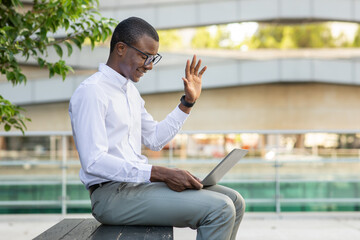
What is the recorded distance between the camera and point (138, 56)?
91.7 inches

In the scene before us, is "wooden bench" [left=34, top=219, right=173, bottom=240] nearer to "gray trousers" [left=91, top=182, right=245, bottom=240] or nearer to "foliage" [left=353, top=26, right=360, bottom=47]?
"gray trousers" [left=91, top=182, right=245, bottom=240]

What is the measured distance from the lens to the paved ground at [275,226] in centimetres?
496

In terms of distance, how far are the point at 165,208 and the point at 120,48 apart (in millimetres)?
792

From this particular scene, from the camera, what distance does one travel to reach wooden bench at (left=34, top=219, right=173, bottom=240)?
6.91 feet

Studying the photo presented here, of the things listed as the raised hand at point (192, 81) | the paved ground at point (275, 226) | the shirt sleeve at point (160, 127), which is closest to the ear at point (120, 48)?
the raised hand at point (192, 81)

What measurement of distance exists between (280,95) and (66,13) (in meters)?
15.0

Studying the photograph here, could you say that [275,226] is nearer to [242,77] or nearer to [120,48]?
[120,48]

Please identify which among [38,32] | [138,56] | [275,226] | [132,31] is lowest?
[275,226]

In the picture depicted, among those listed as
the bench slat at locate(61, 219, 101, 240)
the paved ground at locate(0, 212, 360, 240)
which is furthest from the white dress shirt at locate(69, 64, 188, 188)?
the paved ground at locate(0, 212, 360, 240)

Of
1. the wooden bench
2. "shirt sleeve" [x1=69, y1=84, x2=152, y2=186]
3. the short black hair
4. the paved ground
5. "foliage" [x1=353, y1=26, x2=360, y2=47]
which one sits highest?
"foliage" [x1=353, y1=26, x2=360, y2=47]

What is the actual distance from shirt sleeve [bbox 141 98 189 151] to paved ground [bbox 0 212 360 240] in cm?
221

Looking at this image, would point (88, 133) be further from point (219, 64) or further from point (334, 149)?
point (334, 149)

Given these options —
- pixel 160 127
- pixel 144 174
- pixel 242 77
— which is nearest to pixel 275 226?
pixel 160 127

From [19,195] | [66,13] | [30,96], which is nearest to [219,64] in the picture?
[30,96]
